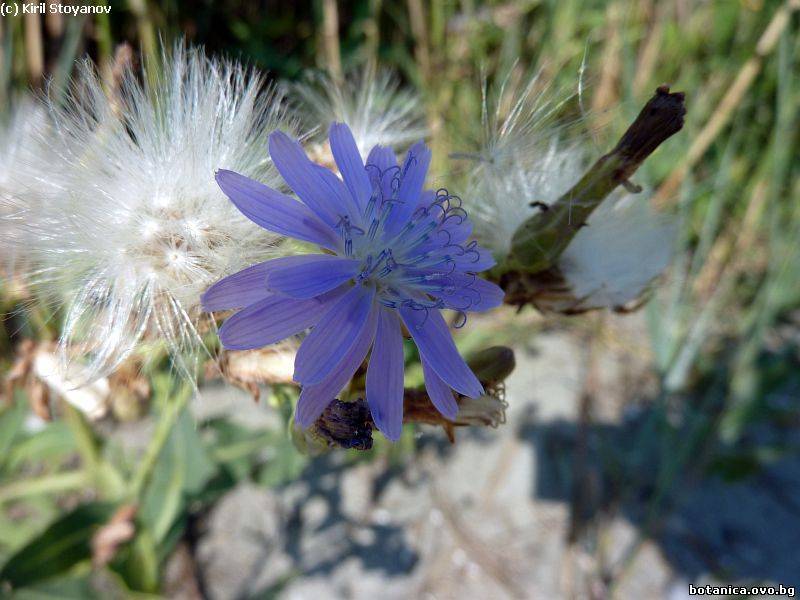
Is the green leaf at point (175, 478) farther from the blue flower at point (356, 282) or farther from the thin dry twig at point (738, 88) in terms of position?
the thin dry twig at point (738, 88)

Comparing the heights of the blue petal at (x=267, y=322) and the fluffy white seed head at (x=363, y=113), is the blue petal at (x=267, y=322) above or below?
below

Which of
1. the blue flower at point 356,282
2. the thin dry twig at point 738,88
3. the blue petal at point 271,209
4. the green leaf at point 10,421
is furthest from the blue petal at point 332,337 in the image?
the thin dry twig at point 738,88

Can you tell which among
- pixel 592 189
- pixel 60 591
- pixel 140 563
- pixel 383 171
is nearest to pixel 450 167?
pixel 592 189

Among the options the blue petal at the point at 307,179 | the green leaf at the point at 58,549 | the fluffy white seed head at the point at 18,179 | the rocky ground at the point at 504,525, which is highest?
the blue petal at the point at 307,179

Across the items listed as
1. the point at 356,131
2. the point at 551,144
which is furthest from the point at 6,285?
the point at 551,144

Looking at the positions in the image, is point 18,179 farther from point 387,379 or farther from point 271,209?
point 387,379

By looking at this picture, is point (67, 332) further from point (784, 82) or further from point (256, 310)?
point (784, 82)
